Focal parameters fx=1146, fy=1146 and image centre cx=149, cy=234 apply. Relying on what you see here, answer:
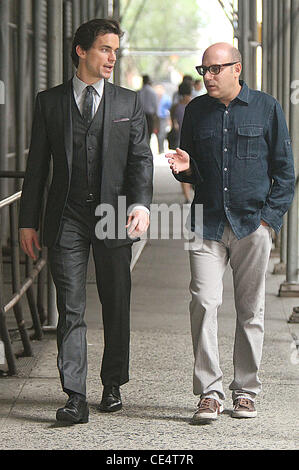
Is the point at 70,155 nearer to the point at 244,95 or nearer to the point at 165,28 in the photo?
the point at 244,95

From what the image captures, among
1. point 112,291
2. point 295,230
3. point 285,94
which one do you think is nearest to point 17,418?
point 112,291

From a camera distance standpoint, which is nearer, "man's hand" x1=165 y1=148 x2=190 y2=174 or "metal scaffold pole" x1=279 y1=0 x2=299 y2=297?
"man's hand" x1=165 y1=148 x2=190 y2=174

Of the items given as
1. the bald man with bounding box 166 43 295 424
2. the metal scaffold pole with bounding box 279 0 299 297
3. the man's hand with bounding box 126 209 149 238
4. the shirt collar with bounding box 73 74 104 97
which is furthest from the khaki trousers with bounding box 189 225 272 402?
the metal scaffold pole with bounding box 279 0 299 297

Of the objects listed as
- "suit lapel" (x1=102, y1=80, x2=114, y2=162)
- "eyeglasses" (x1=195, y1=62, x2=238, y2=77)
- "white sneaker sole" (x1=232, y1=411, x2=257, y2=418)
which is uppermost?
"eyeglasses" (x1=195, y1=62, x2=238, y2=77)

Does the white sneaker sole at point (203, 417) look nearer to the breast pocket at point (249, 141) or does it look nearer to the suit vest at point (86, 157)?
the suit vest at point (86, 157)

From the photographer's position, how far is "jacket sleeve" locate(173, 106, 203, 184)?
19.2ft

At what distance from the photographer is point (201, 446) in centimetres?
538

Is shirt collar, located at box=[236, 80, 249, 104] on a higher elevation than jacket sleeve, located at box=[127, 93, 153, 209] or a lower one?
higher

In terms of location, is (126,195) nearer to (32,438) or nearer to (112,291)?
(112,291)

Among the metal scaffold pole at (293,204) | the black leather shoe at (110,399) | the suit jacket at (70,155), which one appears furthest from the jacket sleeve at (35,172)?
the metal scaffold pole at (293,204)

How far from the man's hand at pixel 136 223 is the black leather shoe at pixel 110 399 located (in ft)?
2.93

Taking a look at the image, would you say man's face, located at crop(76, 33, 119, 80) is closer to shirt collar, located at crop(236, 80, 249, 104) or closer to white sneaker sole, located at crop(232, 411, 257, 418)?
shirt collar, located at crop(236, 80, 249, 104)

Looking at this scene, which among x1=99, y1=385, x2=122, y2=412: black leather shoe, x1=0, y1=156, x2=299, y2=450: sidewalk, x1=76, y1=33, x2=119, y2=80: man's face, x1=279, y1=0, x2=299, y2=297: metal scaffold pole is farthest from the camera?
x1=279, y1=0, x2=299, y2=297: metal scaffold pole

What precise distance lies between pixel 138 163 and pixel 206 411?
1.30m
